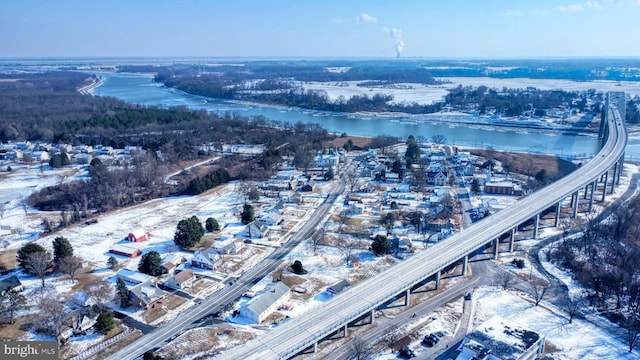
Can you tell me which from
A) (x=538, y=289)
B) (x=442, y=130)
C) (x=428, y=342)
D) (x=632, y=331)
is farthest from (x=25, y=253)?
(x=442, y=130)

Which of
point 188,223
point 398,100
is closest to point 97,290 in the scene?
point 188,223

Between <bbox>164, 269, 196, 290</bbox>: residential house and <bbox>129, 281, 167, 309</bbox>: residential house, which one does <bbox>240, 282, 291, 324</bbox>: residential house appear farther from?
<bbox>129, 281, 167, 309</bbox>: residential house

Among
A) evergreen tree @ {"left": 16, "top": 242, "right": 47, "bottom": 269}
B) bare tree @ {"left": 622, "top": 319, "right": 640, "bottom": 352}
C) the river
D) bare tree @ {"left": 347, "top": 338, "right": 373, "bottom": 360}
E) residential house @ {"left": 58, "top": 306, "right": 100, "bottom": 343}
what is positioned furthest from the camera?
the river

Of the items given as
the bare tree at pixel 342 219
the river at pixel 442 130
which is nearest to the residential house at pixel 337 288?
the bare tree at pixel 342 219

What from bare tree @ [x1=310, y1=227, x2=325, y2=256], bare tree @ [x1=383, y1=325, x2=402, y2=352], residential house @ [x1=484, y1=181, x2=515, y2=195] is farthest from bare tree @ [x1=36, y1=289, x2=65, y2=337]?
residential house @ [x1=484, y1=181, x2=515, y2=195]

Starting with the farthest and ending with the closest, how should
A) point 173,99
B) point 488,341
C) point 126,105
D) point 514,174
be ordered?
point 173,99 < point 126,105 < point 514,174 < point 488,341

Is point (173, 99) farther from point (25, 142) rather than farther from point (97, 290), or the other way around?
point (97, 290)
